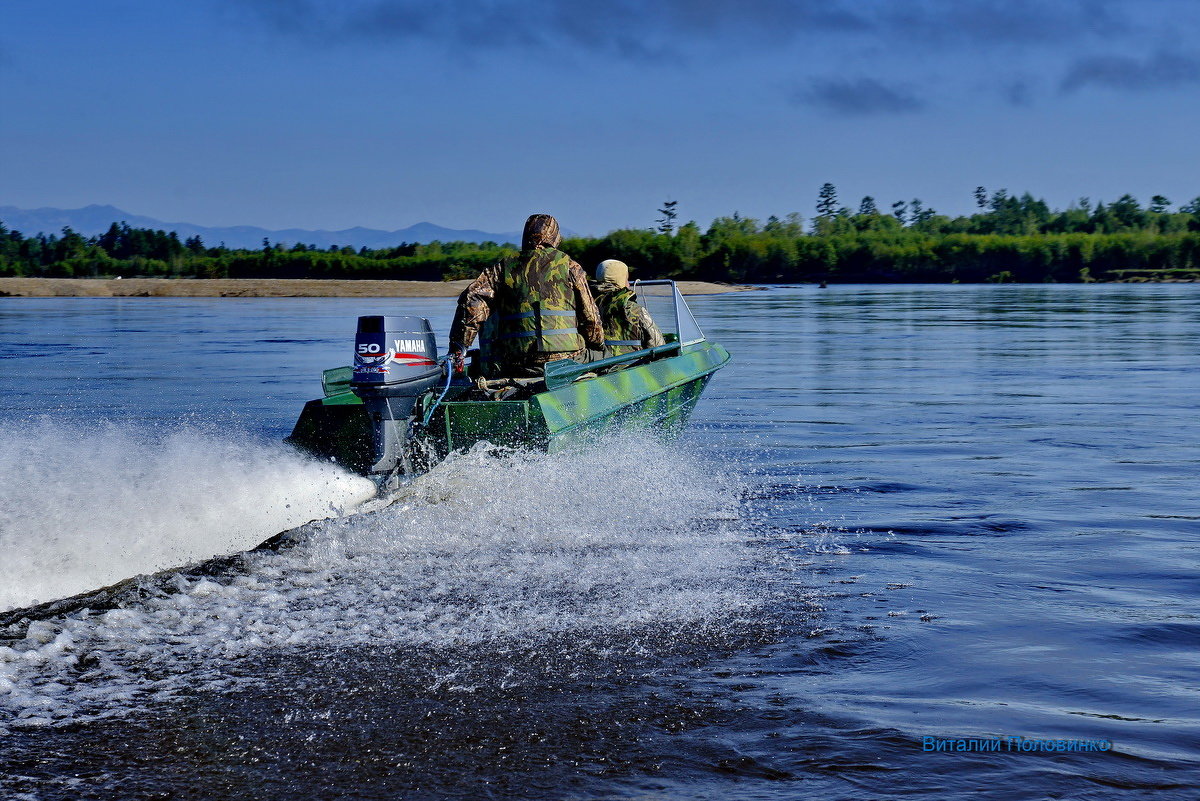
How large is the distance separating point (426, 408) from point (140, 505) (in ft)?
5.32

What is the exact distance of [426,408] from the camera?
7191 millimetres

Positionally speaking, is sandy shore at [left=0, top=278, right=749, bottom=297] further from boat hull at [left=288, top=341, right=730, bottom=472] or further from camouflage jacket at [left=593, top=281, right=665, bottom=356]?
boat hull at [left=288, top=341, right=730, bottom=472]

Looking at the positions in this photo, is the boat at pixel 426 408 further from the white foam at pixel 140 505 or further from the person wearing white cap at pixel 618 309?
the person wearing white cap at pixel 618 309

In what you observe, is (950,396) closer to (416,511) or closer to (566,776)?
(416,511)

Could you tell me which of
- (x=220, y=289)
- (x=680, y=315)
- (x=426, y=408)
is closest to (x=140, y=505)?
(x=426, y=408)

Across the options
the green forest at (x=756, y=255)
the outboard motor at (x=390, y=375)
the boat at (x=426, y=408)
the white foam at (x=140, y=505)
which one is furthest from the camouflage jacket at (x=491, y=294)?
the green forest at (x=756, y=255)

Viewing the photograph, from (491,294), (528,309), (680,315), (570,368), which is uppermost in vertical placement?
(491,294)

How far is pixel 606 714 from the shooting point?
4.10m

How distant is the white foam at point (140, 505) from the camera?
5.59 meters

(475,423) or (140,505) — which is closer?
(140,505)

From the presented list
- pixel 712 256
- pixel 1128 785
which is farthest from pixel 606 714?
pixel 712 256

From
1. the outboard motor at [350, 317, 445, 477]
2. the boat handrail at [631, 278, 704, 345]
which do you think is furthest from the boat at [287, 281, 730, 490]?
the boat handrail at [631, 278, 704, 345]

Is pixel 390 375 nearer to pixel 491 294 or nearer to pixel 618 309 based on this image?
pixel 491 294

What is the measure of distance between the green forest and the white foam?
105 metres
